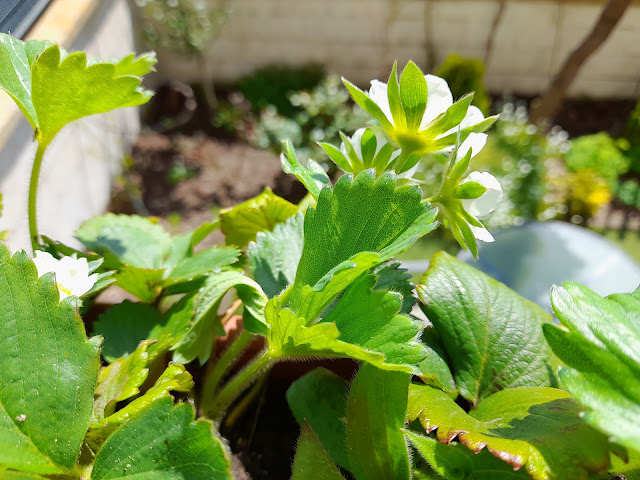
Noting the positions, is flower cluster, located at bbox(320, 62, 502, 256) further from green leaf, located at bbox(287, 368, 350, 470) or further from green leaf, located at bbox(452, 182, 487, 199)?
green leaf, located at bbox(287, 368, 350, 470)

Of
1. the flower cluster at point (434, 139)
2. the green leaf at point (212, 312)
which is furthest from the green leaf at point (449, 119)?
the green leaf at point (212, 312)

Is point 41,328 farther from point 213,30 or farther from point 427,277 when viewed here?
point 213,30

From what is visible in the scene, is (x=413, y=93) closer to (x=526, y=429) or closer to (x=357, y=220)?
(x=357, y=220)

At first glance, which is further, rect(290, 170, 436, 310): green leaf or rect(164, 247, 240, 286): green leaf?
rect(164, 247, 240, 286): green leaf

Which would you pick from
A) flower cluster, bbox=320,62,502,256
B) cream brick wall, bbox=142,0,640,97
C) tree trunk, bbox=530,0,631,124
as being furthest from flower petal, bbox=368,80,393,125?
cream brick wall, bbox=142,0,640,97

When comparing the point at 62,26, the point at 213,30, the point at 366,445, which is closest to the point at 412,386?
the point at 366,445

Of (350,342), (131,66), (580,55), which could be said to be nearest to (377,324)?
(350,342)

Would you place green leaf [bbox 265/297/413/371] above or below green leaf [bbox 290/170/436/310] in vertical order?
below
